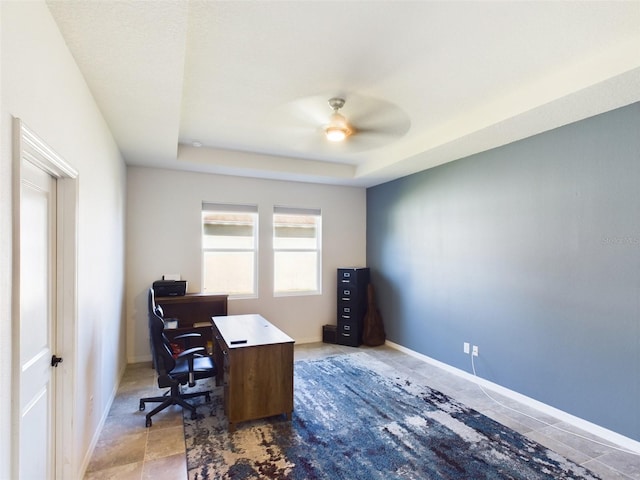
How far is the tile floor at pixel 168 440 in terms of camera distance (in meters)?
2.28

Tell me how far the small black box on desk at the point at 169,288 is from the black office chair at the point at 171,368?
4.56ft

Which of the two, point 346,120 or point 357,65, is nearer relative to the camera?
point 357,65

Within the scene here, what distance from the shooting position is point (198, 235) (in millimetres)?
4816

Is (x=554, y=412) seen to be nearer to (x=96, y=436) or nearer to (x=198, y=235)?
(x=96, y=436)

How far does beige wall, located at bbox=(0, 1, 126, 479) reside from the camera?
1195 millimetres

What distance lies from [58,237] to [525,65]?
320cm

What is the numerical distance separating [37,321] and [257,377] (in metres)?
1.59

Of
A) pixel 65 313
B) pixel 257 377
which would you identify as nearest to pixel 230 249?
pixel 257 377

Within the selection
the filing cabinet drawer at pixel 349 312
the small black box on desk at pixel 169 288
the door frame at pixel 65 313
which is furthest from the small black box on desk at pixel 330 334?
the door frame at pixel 65 313

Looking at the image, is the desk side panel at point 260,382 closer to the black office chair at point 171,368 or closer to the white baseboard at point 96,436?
the black office chair at point 171,368

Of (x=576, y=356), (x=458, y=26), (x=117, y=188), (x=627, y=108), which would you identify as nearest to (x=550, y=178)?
(x=627, y=108)

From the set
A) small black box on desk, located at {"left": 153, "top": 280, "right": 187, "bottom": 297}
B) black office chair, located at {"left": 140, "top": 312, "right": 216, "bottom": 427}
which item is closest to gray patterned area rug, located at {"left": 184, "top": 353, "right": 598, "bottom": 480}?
black office chair, located at {"left": 140, "top": 312, "right": 216, "bottom": 427}

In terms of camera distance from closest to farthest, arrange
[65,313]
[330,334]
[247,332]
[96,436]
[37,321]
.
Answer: [37,321]
[65,313]
[96,436]
[247,332]
[330,334]

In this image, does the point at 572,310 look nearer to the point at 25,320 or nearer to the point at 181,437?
the point at 181,437
